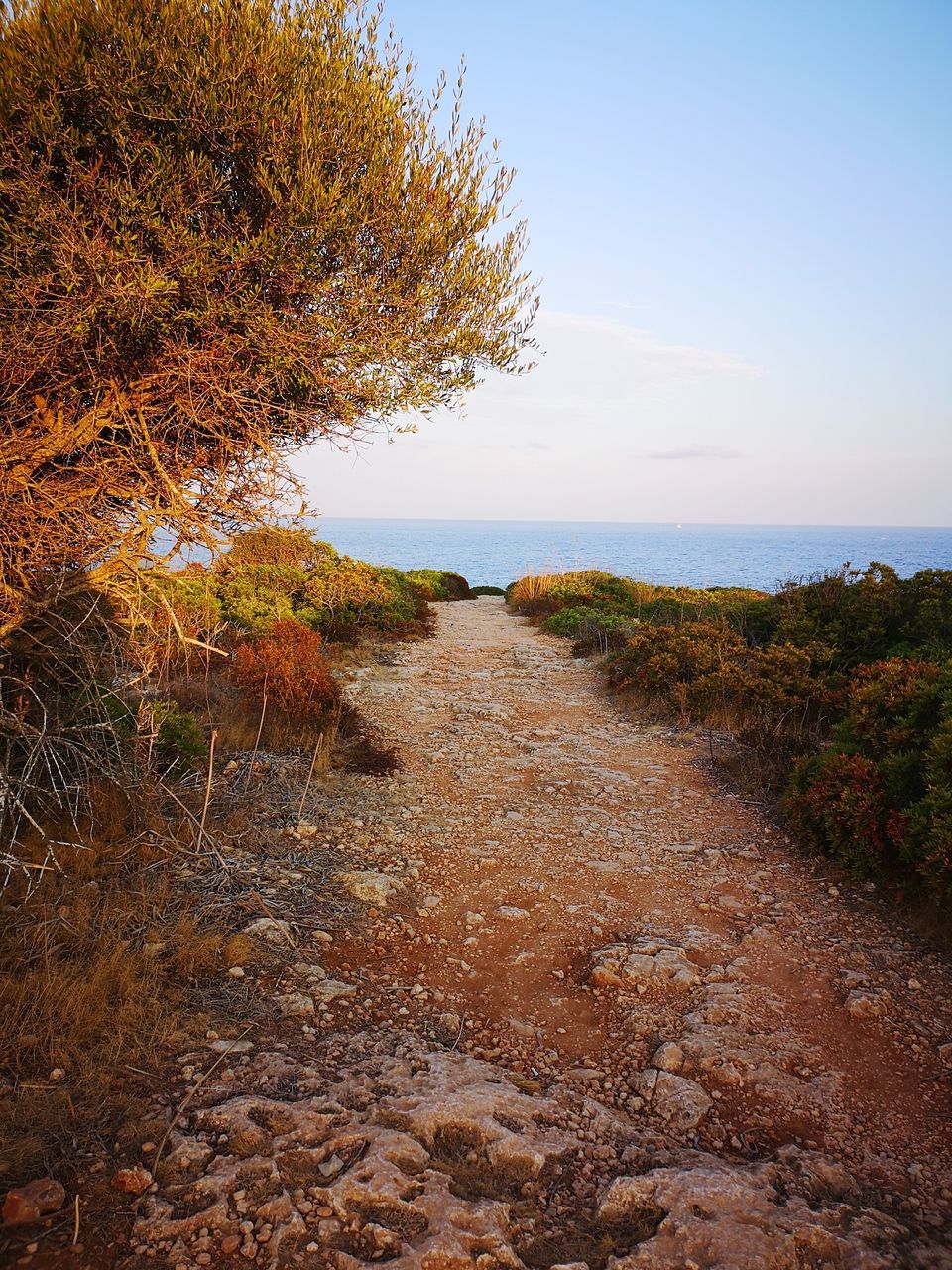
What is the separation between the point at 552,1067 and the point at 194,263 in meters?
5.58

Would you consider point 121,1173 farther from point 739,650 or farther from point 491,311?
point 739,650

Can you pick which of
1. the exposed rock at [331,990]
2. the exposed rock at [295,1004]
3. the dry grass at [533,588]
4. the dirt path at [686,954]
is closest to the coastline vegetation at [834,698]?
the dirt path at [686,954]

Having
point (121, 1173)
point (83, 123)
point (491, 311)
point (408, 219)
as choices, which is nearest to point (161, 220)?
point (83, 123)

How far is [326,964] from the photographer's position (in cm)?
414

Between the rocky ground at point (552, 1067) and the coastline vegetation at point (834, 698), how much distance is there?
513 millimetres

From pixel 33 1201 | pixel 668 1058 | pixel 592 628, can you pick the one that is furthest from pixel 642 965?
pixel 592 628

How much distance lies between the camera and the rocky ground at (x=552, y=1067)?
2451 mm

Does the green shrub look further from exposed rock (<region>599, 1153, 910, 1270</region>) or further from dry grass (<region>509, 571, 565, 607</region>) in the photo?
dry grass (<region>509, 571, 565, 607</region>)

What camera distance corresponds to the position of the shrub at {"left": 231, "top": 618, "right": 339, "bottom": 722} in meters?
8.15

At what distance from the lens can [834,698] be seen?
7953 mm

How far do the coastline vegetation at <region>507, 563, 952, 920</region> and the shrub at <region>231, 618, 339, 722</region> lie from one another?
15.8 ft

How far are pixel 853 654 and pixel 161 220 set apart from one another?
9.79 meters

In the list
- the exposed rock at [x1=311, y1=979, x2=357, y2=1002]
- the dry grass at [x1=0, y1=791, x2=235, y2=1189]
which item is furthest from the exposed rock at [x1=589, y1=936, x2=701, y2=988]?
the dry grass at [x1=0, y1=791, x2=235, y2=1189]

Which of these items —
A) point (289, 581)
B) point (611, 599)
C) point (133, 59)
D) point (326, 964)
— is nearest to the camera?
point (326, 964)
